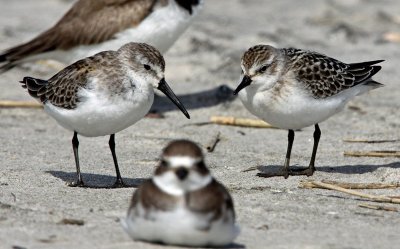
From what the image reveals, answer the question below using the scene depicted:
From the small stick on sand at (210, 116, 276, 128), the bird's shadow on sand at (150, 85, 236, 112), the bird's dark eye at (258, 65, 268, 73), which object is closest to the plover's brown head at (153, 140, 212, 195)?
the bird's dark eye at (258, 65, 268, 73)

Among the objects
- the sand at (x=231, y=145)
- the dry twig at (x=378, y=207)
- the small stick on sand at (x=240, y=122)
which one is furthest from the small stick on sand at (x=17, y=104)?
the dry twig at (x=378, y=207)

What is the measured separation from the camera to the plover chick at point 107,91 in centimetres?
673

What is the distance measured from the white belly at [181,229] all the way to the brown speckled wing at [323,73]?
103 inches

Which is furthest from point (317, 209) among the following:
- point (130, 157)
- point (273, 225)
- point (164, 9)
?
point (164, 9)

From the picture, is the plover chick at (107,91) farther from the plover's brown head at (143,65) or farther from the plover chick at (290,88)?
the plover chick at (290,88)

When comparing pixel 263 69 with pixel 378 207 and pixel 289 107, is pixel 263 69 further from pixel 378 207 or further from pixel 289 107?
pixel 378 207

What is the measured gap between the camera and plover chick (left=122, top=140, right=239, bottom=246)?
16.1ft

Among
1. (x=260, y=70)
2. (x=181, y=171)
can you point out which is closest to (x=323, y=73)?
(x=260, y=70)

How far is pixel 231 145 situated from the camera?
852 cm

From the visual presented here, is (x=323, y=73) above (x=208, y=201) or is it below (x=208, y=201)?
above

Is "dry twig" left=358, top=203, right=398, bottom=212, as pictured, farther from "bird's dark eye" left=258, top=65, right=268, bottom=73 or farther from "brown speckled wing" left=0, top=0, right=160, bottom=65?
"brown speckled wing" left=0, top=0, right=160, bottom=65

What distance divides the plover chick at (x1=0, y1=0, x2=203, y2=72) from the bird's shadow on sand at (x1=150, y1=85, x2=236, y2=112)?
0.66m

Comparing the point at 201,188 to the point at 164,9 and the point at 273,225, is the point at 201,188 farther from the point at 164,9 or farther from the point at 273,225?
the point at 164,9

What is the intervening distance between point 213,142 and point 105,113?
6.47 feet
